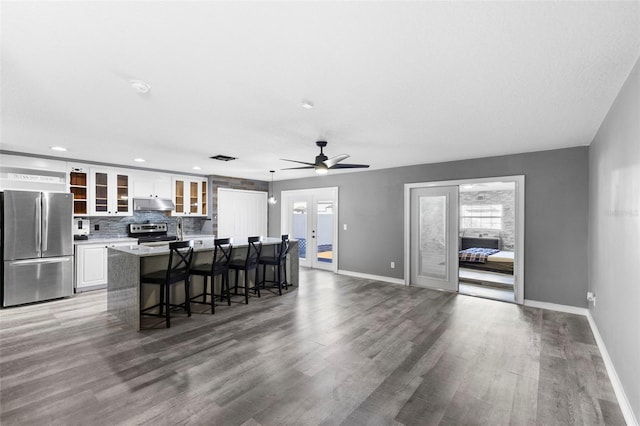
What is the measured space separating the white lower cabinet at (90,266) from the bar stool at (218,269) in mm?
2179

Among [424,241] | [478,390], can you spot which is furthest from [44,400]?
[424,241]

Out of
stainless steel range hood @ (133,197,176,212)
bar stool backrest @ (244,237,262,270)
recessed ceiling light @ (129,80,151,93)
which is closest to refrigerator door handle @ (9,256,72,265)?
stainless steel range hood @ (133,197,176,212)

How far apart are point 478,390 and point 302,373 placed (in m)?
1.48

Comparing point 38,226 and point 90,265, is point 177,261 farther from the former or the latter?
point 38,226

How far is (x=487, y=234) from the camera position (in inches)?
366

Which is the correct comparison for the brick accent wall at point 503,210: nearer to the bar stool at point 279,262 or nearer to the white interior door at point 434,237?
the white interior door at point 434,237

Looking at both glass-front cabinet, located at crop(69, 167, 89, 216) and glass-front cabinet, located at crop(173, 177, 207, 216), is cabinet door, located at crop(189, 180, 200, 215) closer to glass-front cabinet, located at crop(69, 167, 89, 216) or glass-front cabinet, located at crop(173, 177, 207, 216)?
glass-front cabinet, located at crop(173, 177, 207, 216)

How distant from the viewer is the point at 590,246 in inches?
164

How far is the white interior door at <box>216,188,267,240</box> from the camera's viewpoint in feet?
25.6

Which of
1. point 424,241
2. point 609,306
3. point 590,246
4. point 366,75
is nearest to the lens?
point 366,75

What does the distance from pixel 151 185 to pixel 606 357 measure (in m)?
7.68

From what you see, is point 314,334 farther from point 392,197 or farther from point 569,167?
point 569,167

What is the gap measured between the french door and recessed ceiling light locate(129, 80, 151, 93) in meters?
5.16

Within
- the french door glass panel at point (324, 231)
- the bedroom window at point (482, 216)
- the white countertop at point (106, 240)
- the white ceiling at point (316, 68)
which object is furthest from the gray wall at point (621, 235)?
the white countertop at point (106, 240)
